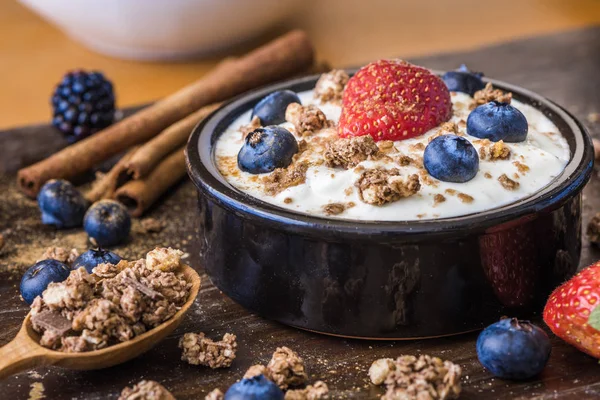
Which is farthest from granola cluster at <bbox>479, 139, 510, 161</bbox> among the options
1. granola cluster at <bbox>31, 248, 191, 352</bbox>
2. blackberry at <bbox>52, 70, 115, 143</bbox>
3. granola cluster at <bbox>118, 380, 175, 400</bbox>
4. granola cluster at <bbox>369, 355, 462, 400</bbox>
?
blackberry at <bbox>52, 70, 115, 143</bbox>

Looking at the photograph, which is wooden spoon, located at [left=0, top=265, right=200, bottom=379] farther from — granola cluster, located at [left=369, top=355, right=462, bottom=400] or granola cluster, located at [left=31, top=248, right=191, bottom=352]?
granola cluster, located at [left=369, top=355, right=462, bottom=400]

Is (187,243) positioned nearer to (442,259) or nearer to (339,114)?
(339,114)

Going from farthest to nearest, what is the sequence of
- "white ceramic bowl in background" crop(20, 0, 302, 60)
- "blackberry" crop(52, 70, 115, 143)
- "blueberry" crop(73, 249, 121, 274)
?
"white ceramic bowl in background" crop(20, 0, 302, 60) < "blackberry" crop(52, 70, 115, 143) < "blueberry" crop(73, 249, 121, 274)

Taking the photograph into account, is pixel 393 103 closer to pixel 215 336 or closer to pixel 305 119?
pixel 305 119

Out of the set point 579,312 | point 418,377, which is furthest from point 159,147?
point 579,312

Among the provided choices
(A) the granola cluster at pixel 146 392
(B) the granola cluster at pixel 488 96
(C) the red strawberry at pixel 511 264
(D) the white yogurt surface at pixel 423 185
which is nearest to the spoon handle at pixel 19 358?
(A) the granola cluster at pixel 146 392

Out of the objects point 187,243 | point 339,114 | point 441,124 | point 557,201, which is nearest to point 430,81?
point 441,124
